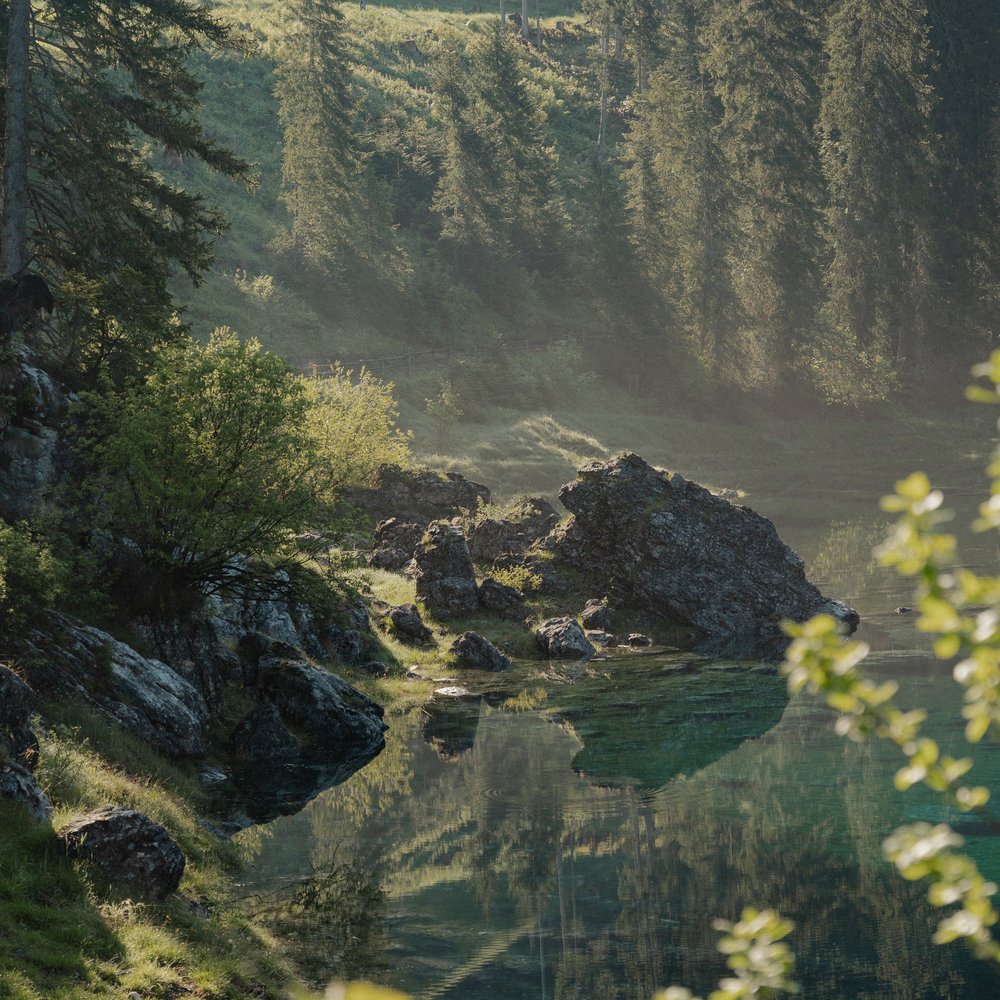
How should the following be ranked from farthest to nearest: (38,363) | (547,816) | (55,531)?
(38,363) → (55,531) → (547,816)

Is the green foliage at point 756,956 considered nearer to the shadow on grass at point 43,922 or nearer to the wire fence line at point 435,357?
the shadow on grass at point 43,922

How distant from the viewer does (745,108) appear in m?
94.4

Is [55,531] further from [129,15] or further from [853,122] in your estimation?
[853,122]

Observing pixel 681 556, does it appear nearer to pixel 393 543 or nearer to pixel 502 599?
pixel 502 599

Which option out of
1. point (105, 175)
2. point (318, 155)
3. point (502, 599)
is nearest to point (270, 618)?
point (502, 599)

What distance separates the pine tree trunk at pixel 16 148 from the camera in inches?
1209

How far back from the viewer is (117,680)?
22.8 metres

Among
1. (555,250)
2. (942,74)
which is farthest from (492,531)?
(942,74)

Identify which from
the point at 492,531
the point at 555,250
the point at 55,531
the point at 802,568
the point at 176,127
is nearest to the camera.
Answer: the point at 55,531

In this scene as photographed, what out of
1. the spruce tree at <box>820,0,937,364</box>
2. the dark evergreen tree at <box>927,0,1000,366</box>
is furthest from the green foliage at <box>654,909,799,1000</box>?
the dark evergreen tree at <box>927,0,1000,366</box>

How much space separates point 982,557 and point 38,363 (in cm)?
3455

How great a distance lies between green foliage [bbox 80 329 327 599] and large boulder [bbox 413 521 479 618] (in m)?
13.2

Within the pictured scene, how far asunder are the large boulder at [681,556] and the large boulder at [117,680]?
66.0ft

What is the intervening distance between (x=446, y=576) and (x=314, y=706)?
41.3ft
